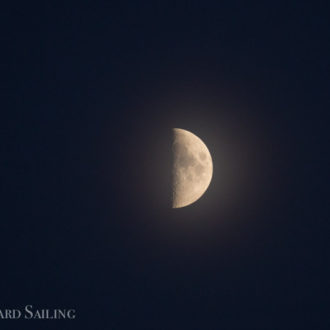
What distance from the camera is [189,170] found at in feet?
12.0

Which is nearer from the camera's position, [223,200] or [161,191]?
[161,191]

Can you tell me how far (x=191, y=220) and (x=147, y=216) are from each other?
0.58m

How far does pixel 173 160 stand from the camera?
363cm

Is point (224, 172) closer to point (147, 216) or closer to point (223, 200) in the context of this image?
point (223, 200)

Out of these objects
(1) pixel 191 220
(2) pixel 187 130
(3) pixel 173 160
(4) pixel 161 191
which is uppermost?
(2) pixel 187 130

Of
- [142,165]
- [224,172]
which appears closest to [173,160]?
[142,165]

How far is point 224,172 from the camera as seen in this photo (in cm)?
383

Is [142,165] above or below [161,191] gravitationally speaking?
above

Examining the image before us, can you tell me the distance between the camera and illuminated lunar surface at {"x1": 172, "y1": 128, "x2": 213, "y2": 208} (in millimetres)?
3613

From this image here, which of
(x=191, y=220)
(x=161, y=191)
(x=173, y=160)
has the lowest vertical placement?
(x=191, y=220)

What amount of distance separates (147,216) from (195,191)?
0.68 metres

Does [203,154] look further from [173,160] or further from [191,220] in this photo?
[191,220]

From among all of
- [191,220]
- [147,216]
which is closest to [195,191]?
[191,220]

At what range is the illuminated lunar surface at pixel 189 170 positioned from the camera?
3.61 meters
